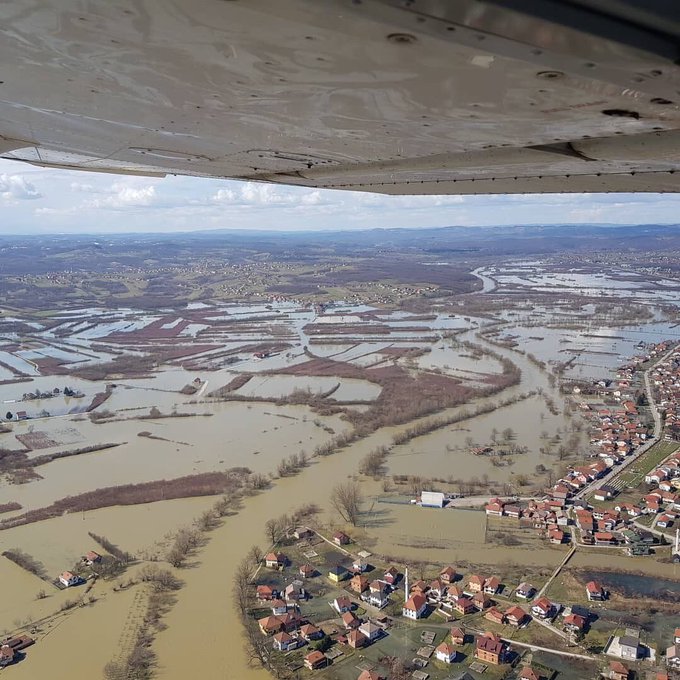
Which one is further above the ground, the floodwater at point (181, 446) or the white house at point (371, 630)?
the floodwater at point (181, 446)

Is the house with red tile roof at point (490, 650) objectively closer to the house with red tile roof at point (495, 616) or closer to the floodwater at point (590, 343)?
the house with red tile roof at point (495, 616)

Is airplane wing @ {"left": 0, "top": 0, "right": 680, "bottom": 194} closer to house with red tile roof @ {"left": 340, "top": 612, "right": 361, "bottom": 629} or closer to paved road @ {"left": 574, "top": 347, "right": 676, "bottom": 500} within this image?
house with red tile roof @ {"left": 340, "top": 612, "right": 361, "bottom": 629}

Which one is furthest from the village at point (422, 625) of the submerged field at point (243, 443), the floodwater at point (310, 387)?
the floodwater at point (310, 387)

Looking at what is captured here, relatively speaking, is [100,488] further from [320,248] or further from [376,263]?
[320,248]

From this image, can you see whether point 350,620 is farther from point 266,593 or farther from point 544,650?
point 544,650

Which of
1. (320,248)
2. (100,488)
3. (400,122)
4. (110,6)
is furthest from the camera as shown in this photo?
(320,248)

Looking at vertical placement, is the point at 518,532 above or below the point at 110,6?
below

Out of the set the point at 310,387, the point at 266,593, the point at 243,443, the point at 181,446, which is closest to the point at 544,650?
the point at 266,593

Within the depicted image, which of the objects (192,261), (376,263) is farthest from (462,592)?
(192,261)
